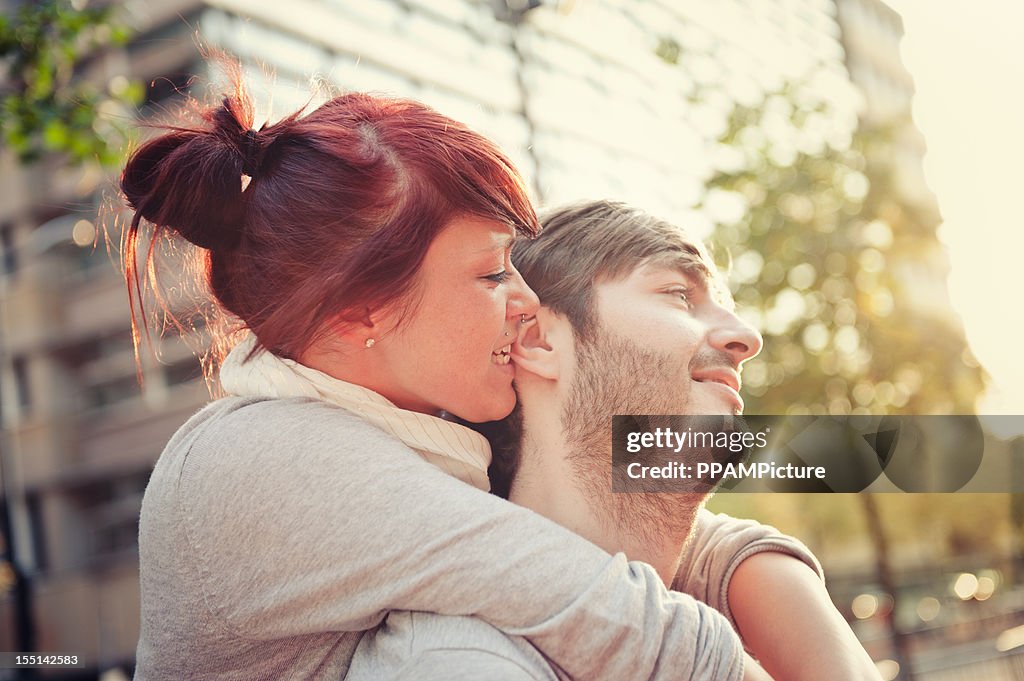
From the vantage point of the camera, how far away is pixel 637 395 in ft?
3.78

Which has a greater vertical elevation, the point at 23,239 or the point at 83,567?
the point at 23,239

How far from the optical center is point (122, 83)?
2980 mm

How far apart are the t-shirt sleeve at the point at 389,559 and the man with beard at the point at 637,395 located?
0.25 meters

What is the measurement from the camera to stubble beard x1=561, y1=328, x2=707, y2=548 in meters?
1.14

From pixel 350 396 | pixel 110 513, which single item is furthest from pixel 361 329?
pixel 110 513

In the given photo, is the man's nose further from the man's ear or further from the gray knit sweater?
the gray knit sweater

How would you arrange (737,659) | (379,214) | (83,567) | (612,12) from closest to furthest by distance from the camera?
(737,659), (379,214), (612,12), (83,567)

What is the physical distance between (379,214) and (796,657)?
678 millimetres

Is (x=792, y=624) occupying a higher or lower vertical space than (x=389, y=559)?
lower

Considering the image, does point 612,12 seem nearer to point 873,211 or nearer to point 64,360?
point 873,211

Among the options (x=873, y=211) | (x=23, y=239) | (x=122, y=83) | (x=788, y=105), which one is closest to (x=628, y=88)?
(x=788, y=105)

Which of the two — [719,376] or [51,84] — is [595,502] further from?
[51,84]

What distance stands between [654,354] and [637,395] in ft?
0.18

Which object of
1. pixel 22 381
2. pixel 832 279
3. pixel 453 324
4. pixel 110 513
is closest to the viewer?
pixel 453 324
